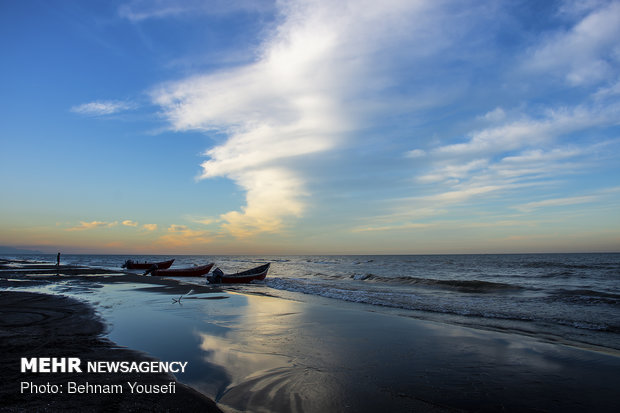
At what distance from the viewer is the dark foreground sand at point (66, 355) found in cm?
420

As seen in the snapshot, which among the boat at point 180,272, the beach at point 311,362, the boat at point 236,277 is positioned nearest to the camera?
the beach at point 311,362

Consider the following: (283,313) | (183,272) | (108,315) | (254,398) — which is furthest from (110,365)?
(183,272)

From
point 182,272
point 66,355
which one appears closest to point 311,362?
point 66,355

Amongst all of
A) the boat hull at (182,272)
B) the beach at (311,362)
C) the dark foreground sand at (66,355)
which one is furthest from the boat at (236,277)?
the beach at (311,362)

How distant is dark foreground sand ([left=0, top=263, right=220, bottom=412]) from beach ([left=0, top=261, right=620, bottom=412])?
0.03 m

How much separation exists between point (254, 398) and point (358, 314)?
28.3ft

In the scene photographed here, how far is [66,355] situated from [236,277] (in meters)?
24.5

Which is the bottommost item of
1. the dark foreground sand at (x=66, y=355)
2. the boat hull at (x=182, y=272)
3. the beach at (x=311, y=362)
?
the boat hull at (x=182, y=272)

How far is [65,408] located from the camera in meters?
4.02

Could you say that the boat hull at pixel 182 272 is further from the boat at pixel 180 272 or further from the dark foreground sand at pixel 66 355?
the dark foreground sand at pixel 66 355

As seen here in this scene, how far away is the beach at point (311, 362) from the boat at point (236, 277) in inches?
684

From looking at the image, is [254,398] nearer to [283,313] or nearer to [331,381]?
[331,381]

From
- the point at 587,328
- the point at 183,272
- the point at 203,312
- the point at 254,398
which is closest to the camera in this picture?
the point at 254,398

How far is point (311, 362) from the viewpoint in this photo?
21.9 feet
